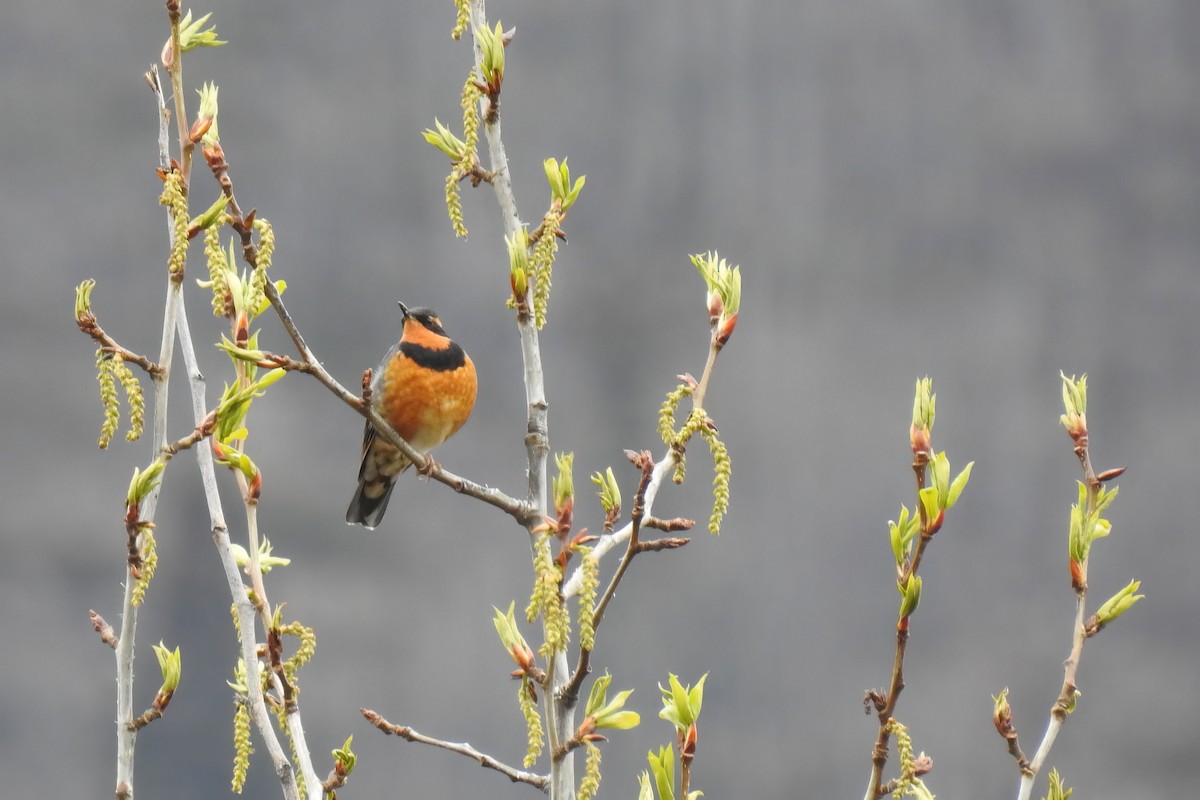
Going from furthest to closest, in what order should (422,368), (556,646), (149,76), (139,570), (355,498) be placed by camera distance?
(355,498) → (422,368) → (149,76) → (139,570) → (556,646)

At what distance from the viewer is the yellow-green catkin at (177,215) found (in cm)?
117

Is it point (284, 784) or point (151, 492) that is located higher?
point (151, 492)

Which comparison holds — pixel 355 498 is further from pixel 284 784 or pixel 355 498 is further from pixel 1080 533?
pixel 1080 533

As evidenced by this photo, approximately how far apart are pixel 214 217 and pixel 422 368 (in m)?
1.49

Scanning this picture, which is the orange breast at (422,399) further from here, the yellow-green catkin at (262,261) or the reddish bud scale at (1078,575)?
the reddish bud scale at (1078,575)

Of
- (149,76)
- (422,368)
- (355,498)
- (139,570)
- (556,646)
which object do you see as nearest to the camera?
(556,646)

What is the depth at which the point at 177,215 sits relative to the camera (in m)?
A: 1.21

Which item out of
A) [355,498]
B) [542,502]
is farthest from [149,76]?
[355,498]

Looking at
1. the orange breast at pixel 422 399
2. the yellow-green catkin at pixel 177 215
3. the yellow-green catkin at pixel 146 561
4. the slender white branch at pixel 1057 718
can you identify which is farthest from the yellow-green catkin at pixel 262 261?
the orange breast at pixel 422 399

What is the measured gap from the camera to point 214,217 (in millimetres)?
1342

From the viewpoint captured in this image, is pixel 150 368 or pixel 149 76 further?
pixel 149 76

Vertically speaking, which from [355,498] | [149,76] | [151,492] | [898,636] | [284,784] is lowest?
[284,784]

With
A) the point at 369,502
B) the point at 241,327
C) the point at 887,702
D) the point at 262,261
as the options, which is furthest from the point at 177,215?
the point at 369,502

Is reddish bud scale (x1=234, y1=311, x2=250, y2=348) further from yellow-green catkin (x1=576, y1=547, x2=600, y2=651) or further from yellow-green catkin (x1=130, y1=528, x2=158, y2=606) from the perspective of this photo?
yellow-green catkin (x1=576, y1=547, x2=600, y2=651)
